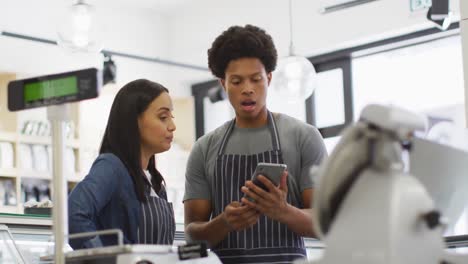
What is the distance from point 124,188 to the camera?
8.41 feet

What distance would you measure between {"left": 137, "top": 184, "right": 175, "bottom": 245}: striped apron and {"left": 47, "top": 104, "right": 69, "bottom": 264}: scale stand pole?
2.21 feet

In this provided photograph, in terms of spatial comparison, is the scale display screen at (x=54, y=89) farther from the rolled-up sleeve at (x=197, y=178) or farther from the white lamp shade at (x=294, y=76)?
the white lamp shade at (x=294, y=76)

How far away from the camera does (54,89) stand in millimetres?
1887

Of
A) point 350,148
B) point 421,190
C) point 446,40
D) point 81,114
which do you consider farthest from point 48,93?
point 81,114

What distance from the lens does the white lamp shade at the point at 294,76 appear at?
286 inches

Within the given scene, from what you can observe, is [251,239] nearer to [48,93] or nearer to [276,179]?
[276,179]

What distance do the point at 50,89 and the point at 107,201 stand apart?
0.69 metres

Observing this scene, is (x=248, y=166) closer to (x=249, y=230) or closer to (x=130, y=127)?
(x=249, y=230)

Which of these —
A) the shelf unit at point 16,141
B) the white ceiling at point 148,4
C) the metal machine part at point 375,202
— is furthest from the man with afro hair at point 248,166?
the white ceiling at point 148,4

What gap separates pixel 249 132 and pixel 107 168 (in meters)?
0.56

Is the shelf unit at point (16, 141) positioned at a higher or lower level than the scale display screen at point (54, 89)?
→ higher

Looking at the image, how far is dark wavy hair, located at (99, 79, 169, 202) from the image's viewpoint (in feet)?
8.71

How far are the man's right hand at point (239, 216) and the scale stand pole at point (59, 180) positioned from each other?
2.63 ft

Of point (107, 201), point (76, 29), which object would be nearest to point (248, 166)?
point (107, 201)
